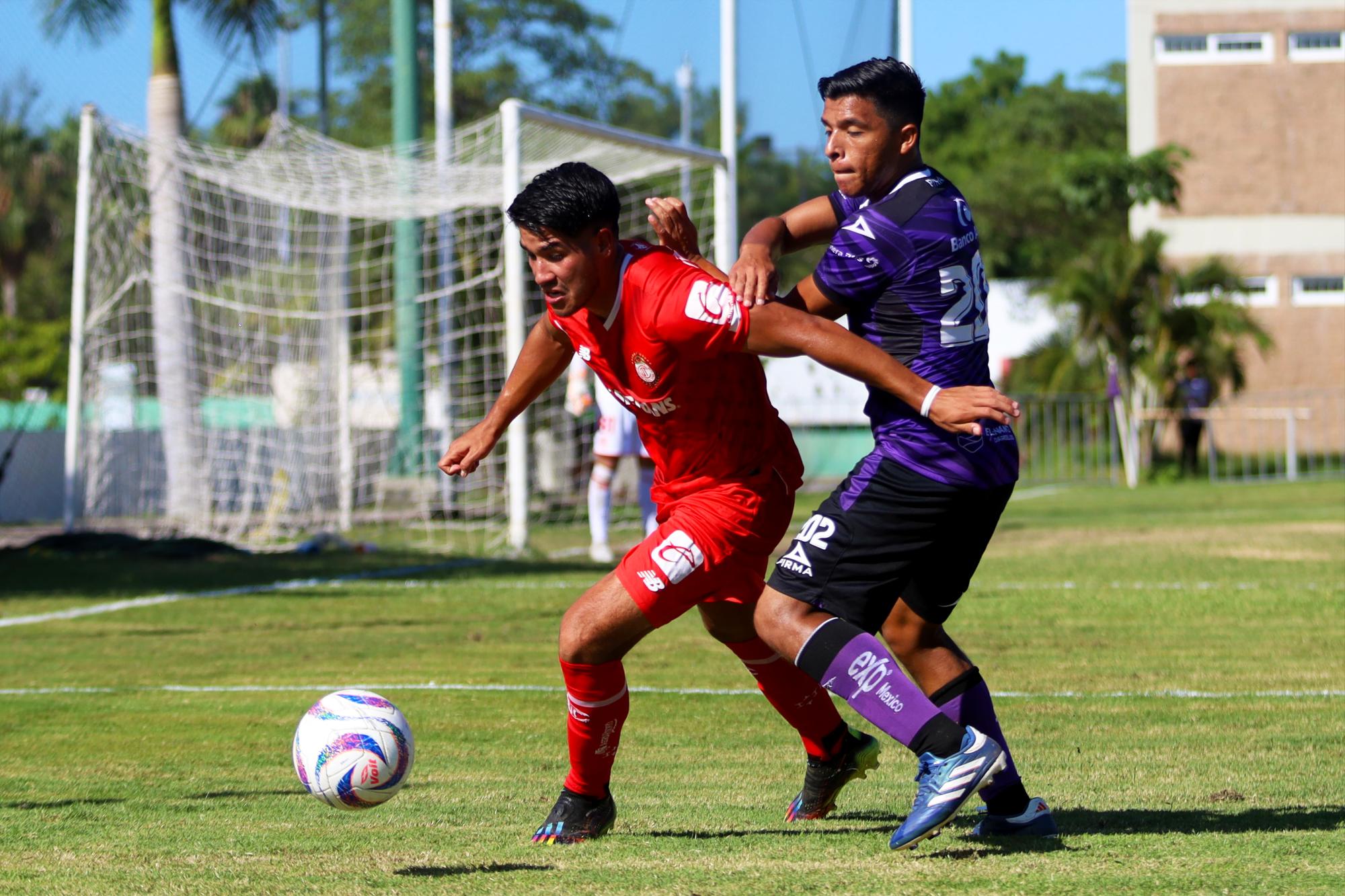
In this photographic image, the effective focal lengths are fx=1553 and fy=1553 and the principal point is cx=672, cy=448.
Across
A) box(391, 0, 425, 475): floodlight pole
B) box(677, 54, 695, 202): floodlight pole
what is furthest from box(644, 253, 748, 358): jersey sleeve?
box(391, 0, 425, 475): floodlight pole

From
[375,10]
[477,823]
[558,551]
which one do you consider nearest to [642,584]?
[477,823]

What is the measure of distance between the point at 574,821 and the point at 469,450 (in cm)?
121

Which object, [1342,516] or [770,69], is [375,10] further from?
[1342,516]

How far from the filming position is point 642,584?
4.25 m

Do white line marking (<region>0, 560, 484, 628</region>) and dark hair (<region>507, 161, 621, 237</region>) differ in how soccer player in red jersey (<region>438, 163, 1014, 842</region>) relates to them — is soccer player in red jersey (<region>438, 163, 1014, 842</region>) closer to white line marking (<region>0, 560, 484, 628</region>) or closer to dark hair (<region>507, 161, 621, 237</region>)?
dark hair (<region>507, 161, 621, 237</region>)

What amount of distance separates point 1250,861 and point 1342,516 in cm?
1510

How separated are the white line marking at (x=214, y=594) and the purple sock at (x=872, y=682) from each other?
25.3 feet

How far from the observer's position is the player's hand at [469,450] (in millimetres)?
4879

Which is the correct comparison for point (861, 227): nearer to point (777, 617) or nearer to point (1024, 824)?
point (777, 617)

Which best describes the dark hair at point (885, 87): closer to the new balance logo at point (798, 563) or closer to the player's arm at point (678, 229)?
the player's arm at point (678, 229)

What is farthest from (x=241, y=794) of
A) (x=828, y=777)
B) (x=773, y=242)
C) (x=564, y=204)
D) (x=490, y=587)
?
(x=490, y=587)

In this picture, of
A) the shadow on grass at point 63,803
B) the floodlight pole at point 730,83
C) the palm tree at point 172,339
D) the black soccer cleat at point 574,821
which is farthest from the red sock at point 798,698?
the palm tree at point 172,339

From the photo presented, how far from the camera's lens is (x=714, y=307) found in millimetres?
4113

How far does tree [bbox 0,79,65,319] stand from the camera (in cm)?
5012
